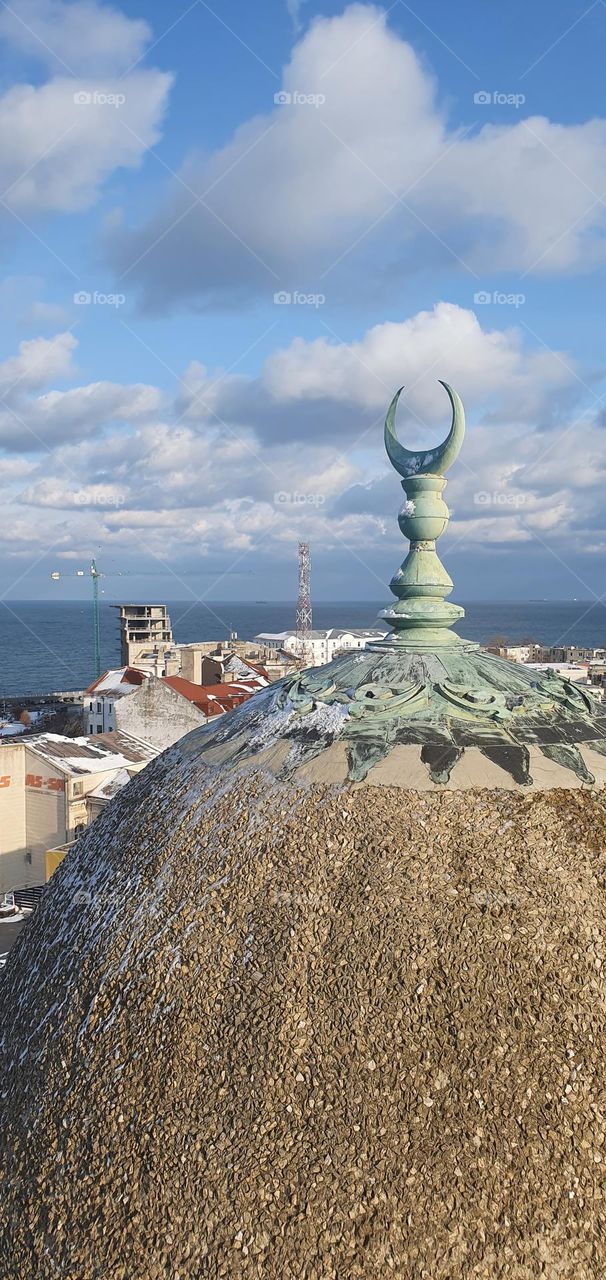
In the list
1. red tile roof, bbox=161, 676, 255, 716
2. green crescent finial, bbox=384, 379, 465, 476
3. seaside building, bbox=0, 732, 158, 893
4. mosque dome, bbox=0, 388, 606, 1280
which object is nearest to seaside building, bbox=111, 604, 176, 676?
red tile roof, bbox=161, 676, 255, 716

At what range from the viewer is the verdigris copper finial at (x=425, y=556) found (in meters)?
9.16

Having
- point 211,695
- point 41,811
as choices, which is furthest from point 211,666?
point 41,811

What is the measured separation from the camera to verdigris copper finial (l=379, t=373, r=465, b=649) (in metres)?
9.16

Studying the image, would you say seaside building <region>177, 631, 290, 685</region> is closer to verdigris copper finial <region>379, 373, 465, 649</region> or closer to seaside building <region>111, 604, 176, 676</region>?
seaside building <region>111, 604, 176, 676</region>

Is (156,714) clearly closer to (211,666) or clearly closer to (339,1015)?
(211,666)

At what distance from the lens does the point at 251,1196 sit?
5852mm

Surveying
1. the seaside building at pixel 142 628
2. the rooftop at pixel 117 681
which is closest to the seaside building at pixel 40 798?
the rooftop at pixel 117 681

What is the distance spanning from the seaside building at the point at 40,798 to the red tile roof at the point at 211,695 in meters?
5.25

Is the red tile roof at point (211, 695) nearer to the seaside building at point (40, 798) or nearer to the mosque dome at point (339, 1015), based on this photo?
the seaside building at point (40, 798)

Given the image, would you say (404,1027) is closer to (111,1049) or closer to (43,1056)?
(111,1049)

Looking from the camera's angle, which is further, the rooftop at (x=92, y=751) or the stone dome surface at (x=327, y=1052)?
the rooftop at (x=92, y=751)

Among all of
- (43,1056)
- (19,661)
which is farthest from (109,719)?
(19,661)

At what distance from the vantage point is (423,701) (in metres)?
8.29

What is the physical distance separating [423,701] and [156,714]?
38.9 meters
